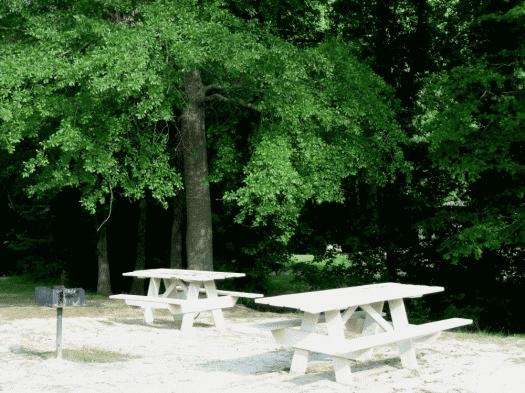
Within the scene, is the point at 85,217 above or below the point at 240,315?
above

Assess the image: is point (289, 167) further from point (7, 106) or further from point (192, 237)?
point (7, 106)

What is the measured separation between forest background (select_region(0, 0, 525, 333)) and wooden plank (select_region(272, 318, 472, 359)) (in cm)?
557

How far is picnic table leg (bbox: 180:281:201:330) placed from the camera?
9258 millimetres

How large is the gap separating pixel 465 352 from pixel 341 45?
357 inches

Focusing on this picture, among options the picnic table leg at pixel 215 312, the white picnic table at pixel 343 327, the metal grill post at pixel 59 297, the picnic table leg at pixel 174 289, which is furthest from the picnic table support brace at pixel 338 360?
the picnic table leg at pixel 174 289

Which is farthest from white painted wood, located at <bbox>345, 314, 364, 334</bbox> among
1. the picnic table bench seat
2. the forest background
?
the forest background

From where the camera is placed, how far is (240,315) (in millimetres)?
11148

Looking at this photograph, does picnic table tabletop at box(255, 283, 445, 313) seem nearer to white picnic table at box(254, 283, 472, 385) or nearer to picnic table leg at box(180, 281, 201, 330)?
white picnic table at box(254, 283, 472, 385)

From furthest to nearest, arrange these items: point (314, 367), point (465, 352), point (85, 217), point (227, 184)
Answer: point (85, 217), point (227, 184), point (465, 352), point (314, 367)

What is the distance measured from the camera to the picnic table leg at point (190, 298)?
30.4ft

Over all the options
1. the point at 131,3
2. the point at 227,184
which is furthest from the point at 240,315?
the point at 131,3

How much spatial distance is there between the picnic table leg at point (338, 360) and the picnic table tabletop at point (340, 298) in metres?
0.15

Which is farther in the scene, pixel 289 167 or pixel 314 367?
pixel 289 167

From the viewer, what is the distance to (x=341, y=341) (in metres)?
5.86
